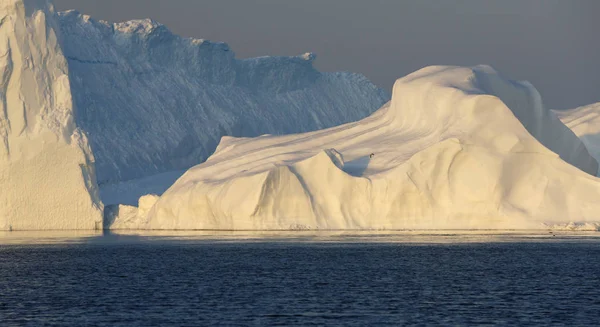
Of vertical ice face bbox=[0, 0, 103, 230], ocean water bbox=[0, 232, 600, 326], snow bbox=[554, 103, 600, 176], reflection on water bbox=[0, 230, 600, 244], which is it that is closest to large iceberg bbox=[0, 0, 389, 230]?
vertical ice face bbox=[0, 0, 103, 230]

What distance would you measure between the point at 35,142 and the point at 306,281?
124ft

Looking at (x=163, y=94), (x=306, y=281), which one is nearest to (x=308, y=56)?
(x=163, y=94)

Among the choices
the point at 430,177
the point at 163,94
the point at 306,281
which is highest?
the point at 163,94

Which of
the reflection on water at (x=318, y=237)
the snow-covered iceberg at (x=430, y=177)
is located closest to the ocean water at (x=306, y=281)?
the reflection on water at (x=318, y=237)

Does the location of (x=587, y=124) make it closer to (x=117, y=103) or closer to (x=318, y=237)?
(x=318, y=237)

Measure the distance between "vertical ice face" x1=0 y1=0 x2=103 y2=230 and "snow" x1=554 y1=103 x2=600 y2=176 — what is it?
34662mm

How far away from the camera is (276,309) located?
107 ft

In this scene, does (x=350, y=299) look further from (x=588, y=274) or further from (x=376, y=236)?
(x=376, y=236)

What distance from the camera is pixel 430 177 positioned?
216 feet

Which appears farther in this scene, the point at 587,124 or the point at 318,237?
the point at 587,124

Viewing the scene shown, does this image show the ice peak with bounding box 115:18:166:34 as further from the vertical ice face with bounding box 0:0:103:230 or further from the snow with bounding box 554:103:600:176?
the snow with bounding box 554:103:600:176

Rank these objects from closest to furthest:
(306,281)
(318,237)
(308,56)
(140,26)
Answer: (306,281) < (318,237) < (140,26) < (308,56)

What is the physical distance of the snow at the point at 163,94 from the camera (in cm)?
10169

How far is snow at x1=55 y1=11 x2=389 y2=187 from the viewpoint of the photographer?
334 feet
